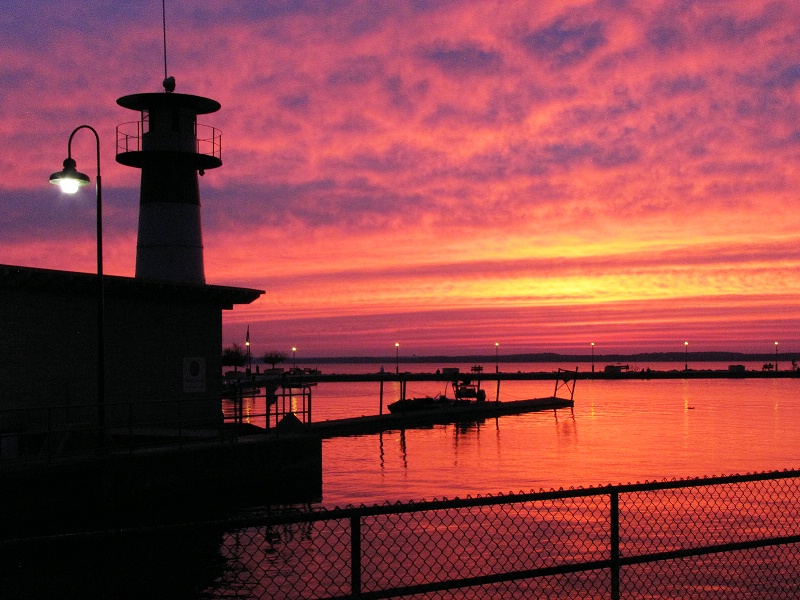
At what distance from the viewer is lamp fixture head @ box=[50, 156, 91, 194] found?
24328mm

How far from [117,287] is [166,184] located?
13.4 m

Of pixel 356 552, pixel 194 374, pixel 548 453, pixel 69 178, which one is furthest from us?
pixel 548 453

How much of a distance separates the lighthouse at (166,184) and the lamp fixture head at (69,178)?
1790 cm

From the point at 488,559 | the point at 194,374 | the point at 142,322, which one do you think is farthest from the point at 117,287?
the point at 488,559

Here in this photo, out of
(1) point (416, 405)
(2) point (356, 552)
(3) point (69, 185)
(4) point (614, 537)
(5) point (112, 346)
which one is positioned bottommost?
(1) point (416, 405)

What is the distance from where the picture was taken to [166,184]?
1689 inches

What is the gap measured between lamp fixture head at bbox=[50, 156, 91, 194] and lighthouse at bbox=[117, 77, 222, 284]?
17.9 m

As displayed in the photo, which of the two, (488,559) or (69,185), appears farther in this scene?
(69,185)

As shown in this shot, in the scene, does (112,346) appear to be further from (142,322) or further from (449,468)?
(449,468)

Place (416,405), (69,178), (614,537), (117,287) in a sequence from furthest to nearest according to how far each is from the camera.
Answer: (416,405) → (117,287) → (69,178) → (614,537)

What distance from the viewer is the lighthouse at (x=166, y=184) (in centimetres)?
4247

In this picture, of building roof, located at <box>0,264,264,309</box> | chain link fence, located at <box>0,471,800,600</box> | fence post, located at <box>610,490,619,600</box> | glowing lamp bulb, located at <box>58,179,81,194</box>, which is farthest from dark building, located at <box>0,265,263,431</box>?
fence post, located at <box>610,490,619,600</box>

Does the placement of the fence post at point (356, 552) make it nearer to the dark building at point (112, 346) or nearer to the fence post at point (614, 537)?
the fence post at point (614, 537)

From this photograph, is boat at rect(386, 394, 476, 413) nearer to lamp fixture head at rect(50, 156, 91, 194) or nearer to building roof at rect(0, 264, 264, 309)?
building roof at rect(0, 264, 264, 309)
